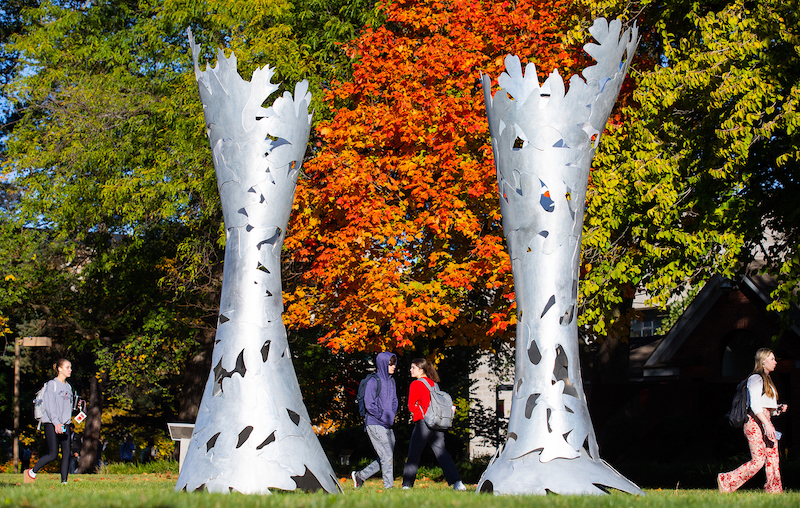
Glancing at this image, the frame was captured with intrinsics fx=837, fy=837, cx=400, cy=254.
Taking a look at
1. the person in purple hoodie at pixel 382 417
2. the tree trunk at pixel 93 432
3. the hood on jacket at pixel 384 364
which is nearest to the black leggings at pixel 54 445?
the person in purple hoodie at pixel 382 417

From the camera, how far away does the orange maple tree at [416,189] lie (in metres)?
13.5

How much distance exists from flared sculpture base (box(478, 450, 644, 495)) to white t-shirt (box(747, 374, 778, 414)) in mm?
2222

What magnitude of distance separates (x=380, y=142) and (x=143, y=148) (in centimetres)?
589

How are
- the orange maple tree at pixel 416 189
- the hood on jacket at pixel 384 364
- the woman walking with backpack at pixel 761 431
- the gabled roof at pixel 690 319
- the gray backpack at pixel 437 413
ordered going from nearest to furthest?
1. the woman walking with backpack at pixel 761 431
2. the gray backpack at pixel 437 413
3. the hood on jacket at pixel 384 364
4. the orange maple tree at pixel 416 189
5. the gabled roof at pixel 690 319

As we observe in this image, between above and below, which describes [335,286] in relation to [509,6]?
below

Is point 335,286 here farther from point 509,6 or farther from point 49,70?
point 49,70

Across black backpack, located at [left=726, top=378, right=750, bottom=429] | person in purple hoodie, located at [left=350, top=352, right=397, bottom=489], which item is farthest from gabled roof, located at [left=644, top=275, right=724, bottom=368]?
person in purple hoodie, located at [left=350, top=352, right=397, bottom=489]

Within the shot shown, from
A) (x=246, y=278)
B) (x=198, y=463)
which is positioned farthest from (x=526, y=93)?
(x=198, y=463)

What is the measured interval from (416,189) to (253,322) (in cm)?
699

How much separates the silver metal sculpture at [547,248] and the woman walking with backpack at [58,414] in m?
4.88

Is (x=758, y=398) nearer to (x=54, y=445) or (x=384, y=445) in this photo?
(x=384, y=445)

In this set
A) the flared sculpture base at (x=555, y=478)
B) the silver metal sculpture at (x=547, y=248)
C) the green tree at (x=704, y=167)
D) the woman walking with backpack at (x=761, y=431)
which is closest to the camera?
the flared sculpture base at (x=555, y=478)

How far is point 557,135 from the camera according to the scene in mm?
7254

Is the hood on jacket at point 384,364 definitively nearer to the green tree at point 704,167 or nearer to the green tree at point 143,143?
the green tree at point 704,167
